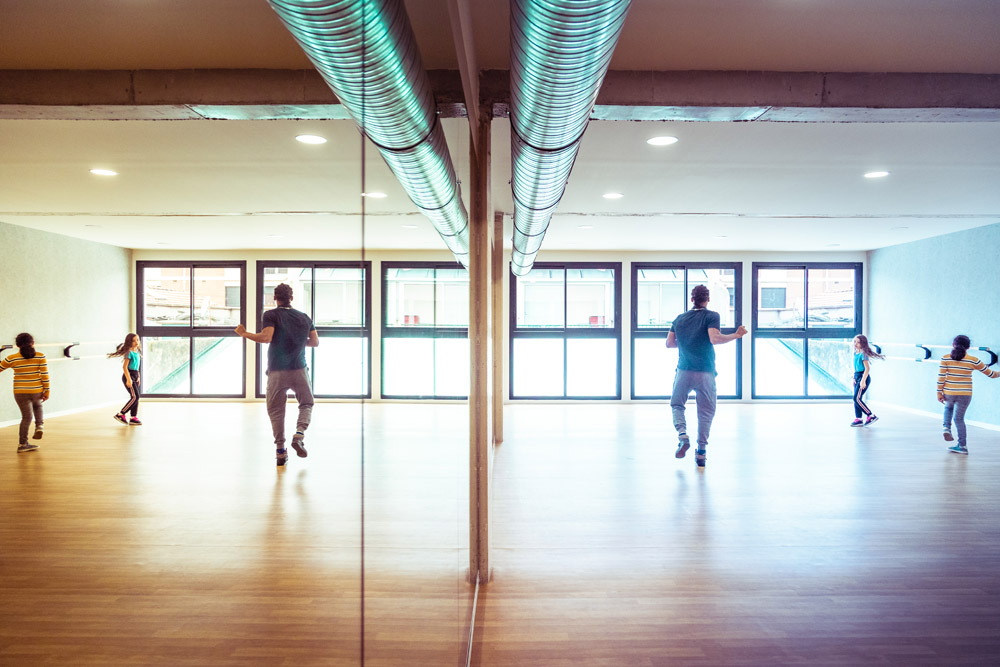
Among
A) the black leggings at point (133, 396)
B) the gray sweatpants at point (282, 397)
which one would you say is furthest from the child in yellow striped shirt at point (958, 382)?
the black leggings at point (133, 396)

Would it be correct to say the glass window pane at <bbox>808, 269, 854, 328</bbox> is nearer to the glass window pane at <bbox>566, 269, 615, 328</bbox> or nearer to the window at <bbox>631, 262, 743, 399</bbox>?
the window at <bbox>631, 262, 743, 399</bbox>

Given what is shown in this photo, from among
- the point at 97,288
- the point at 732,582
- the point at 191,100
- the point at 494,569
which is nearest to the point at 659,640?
the point at 732,582

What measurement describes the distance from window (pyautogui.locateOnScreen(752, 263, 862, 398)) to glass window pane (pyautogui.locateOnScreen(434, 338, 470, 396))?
1071 centimetres

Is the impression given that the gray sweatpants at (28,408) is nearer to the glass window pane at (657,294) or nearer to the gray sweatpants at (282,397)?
the gray sweatpants at (282,397)

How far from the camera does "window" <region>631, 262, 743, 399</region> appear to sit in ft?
40.7

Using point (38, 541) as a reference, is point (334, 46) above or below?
above

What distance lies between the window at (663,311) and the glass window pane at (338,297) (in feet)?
39.2

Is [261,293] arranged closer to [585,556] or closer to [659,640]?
[659,640]

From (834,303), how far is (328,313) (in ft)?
47.0

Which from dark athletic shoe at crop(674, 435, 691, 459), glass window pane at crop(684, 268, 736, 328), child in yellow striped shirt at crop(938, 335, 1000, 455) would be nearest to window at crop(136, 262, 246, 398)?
dark athletic shoe at crop(674, 435, 691, 459)

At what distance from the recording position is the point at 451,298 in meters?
2.31

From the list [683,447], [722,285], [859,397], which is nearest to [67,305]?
[683,447]

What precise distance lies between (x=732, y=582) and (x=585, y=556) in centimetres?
89

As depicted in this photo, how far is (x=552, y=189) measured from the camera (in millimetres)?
3814
